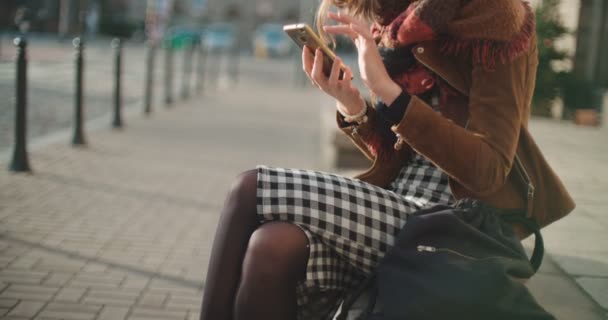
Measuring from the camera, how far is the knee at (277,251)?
5.80ft

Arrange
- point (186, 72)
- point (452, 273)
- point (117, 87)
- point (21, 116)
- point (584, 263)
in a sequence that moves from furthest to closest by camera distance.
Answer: point (186, 72)
point (117, 87)
point (21, 116)
point (584, 263)
point (452, 273)

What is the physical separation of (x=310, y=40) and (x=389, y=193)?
0.50 metres

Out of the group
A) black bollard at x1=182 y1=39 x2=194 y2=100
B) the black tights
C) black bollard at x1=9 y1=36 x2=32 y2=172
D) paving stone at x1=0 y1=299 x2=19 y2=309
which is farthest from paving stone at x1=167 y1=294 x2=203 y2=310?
black bollard at x1=182 y1=39 x2=194 y2=100

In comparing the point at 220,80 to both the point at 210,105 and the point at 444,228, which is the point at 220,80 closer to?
the point at 210,105

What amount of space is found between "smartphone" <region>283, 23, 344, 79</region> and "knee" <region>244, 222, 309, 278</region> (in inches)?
19.9

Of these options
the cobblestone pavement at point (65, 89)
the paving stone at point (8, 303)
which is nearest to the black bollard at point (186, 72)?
the cobblestone pavement at point (65, 89)

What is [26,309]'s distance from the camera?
260 cm

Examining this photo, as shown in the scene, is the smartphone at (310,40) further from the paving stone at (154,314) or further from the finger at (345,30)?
the paving stone at (154,314)

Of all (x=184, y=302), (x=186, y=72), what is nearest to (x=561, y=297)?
(x=184, y=302)

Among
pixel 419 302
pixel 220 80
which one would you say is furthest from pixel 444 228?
pixel 220 80

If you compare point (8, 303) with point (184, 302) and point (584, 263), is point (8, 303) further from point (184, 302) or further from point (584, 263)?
point (584, 263)

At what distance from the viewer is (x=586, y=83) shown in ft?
31.1

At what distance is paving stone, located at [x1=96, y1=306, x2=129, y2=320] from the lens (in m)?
2.58

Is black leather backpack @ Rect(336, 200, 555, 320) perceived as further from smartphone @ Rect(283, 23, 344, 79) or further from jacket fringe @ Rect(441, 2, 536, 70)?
smartphone @ Rect(283, 23, 344, 79)
